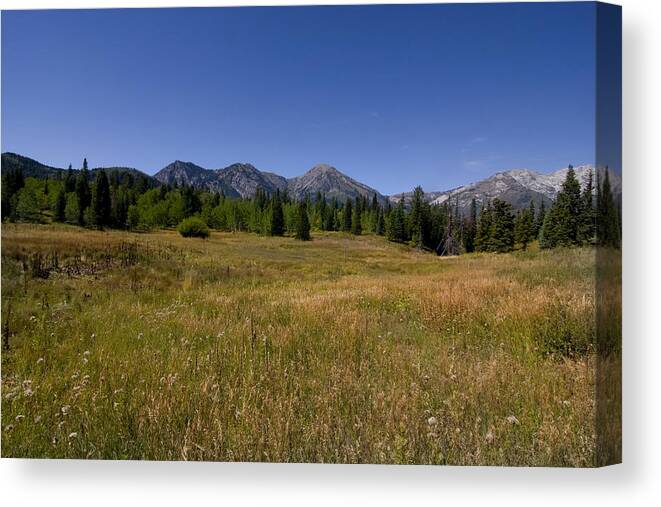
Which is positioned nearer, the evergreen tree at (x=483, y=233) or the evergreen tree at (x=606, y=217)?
the evergreen tree at (x=606, y=217)

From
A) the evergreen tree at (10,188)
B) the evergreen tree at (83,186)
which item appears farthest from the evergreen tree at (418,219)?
the evergreen tree at (10,188)

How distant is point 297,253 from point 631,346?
3807mm

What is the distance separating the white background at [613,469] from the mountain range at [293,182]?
4.41 ft

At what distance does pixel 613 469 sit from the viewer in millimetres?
4297

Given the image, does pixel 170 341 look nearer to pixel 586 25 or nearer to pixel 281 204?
pixel 281 204

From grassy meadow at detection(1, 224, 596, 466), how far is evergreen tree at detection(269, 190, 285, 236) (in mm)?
166

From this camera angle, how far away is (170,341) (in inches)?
177

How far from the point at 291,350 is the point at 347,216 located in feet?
5.58

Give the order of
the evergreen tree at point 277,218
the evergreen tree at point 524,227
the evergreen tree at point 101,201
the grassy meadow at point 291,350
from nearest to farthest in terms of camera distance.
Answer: the grassy meadow at point 291,350 < the evergreen tree at point 524,227 < the evergreen tree at point 101,201 < the evergreen tree at point 277,218

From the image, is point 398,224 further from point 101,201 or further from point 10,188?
point 10,188

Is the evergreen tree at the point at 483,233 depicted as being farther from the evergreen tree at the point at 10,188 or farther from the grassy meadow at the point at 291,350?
the evergreen tree at the point at 10,188

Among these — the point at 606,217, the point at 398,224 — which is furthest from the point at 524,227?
the point at 398,224

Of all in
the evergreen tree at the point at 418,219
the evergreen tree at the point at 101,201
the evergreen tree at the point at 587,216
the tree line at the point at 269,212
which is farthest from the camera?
the evergreen tree at the point at 418,219

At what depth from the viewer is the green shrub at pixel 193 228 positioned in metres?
4.89
